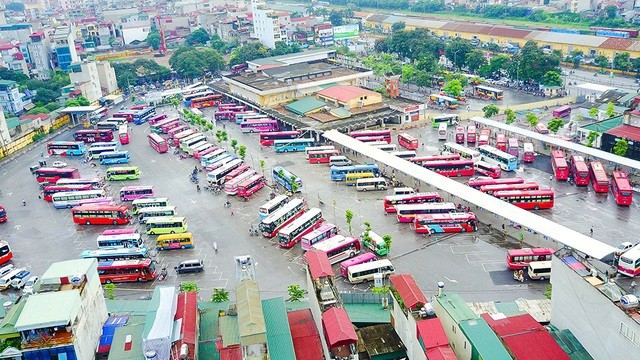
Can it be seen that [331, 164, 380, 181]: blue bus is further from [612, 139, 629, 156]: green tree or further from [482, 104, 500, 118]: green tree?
[612, 139, 629, 156]: green tree

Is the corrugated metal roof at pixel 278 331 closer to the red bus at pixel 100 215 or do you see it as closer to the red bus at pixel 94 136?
the red bus at pixel 100 215

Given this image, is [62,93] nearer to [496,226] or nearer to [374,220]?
[374,220]

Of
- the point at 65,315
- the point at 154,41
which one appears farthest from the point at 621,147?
the point at 154,41

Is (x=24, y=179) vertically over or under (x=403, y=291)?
under

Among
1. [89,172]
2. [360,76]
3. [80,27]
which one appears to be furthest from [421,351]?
[80,27]

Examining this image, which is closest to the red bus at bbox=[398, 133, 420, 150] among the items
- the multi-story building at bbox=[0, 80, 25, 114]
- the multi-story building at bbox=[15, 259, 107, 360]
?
the multi-story building at bbox=[15, 259, 107, 360]

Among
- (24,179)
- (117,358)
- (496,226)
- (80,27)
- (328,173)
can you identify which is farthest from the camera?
(80,27)

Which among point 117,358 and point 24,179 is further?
point 24,179

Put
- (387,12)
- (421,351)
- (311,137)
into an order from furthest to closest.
Result: (387,12) → (311,137) → (421,351)
